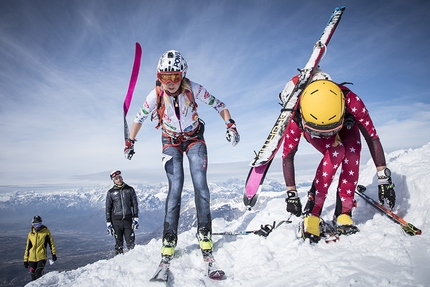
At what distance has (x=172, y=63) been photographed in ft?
15.0

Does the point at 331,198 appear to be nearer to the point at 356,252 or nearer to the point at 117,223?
the point at 356,252

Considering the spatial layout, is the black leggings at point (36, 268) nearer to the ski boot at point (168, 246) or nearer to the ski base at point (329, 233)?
the ski boot at point (168, 246)

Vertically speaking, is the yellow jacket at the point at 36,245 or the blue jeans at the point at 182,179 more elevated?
the blue jeans at the point at 182,179

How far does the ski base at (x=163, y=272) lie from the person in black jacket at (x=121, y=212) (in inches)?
259

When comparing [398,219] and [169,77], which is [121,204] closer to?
[169,77]

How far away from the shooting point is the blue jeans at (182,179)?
4.62 meters

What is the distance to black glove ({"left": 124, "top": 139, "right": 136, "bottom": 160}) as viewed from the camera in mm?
5121

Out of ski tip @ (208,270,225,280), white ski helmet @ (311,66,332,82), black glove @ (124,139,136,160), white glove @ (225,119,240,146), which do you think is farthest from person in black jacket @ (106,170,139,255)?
white ski helmet @ (311,66,332,82)

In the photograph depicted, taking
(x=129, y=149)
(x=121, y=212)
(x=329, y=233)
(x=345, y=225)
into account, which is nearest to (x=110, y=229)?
(x=121, y=212)

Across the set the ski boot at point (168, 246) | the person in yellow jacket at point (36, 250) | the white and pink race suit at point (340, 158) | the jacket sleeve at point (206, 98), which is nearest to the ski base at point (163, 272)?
the ski boot at point (168, 246)

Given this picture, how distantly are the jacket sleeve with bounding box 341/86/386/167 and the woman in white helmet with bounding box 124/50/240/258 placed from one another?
90.0 inches

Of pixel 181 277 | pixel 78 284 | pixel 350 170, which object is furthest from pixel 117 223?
pixel 350 170

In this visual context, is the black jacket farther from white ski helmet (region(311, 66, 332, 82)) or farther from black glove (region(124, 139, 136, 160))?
white ski helmet (region(311, 66, 332, 82))

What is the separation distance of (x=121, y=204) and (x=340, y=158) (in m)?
9.02
